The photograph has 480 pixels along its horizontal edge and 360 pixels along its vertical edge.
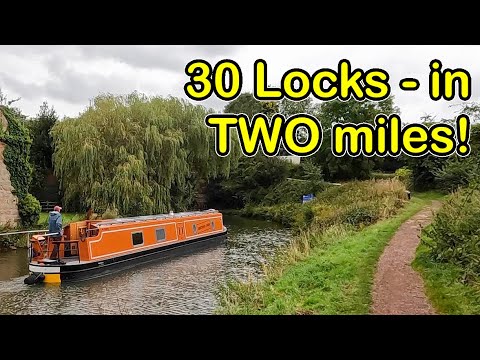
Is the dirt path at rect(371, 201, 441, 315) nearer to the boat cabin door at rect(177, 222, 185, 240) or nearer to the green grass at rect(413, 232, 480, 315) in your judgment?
the green grass at rect(413, 232, 480, 315)

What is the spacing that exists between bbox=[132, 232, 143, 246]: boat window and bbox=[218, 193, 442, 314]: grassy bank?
3996 mm

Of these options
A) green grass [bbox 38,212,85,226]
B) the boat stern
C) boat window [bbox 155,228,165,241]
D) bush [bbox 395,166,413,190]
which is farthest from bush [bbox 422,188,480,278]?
bush [bbox 395,166,413,190]

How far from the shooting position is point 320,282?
6.73m

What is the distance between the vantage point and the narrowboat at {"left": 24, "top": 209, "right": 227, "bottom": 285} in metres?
9.71

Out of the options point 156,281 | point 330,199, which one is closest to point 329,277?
point 156,281

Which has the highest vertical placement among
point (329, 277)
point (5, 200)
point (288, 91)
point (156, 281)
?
point (288, 91)

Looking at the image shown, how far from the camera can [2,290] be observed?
9.05 meters

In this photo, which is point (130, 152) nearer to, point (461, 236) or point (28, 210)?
point (28, 210)

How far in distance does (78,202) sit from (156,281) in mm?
7625

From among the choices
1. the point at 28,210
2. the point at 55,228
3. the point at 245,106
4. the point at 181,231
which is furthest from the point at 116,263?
the point at 245,106

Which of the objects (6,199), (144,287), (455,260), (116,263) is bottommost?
(144,287)

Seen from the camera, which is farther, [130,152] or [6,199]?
[130,152]

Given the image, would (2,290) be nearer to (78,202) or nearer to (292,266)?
(292,266)

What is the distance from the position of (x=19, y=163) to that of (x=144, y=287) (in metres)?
7.68
